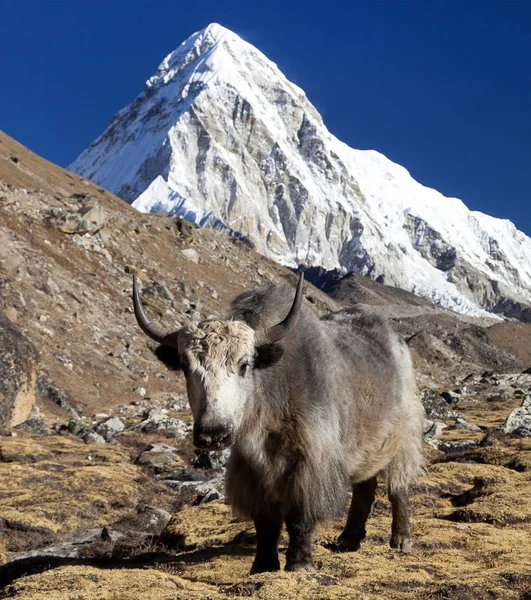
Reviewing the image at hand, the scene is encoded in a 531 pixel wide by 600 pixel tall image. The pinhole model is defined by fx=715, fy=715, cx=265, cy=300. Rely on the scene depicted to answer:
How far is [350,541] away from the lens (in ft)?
26.8

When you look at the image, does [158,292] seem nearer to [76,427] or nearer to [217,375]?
[76,427]

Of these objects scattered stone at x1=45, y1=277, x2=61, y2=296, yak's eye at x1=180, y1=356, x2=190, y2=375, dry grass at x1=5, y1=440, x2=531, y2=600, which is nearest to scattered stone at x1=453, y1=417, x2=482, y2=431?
dry grass at x1=5, y1=440, x2=531, y2=600

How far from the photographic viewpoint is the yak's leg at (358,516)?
818 cm

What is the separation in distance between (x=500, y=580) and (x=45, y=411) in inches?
759

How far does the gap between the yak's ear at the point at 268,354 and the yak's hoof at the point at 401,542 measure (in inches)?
127

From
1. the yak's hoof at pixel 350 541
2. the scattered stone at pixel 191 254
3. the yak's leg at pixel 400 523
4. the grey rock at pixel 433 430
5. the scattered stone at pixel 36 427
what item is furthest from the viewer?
the scattered stone at pixel 191 254

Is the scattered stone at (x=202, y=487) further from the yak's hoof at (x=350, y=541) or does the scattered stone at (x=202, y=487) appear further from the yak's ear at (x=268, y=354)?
the yak's ear at (x=268, y=354)

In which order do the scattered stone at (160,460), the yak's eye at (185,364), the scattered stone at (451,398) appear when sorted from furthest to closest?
the scattered stone at (451,398) < the scattered stone at (160,460) < the yak's eye at (185,364)

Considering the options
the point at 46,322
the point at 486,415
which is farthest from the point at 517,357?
the point at 46,322

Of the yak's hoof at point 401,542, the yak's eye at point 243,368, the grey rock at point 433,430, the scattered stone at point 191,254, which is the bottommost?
the yak's hoof at point 401,542

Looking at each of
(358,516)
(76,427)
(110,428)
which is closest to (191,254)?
(110,428)

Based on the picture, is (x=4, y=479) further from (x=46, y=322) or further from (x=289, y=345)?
(x=46, y=322)

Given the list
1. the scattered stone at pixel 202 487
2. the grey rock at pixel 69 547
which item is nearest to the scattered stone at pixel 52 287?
the scattered stone at pixel 202 487

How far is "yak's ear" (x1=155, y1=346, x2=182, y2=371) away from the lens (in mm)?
6621
